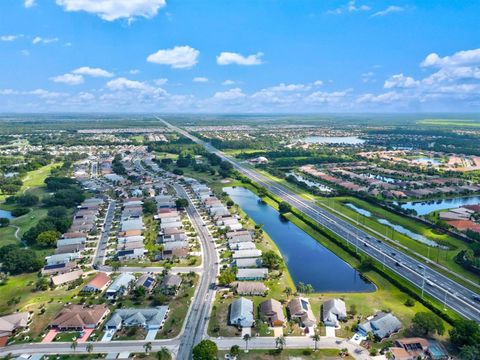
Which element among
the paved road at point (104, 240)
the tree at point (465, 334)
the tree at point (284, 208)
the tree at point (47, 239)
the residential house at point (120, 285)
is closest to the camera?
the tree at point (465, 334)

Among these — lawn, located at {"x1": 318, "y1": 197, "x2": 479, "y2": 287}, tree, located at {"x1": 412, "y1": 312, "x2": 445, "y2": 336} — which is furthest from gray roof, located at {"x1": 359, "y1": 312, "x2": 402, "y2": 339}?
lawn, located at {"x1": 318, "y1": 197, "x2": 479, "y2": 287}

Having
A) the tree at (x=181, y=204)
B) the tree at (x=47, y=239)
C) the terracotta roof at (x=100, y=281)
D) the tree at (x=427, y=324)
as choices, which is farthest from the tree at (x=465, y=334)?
the tree at (x=47, y=239)

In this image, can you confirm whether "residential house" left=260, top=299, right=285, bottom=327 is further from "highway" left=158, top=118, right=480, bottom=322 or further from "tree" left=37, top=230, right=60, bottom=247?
"tree" left=37, top=230, right=60, bottom=247

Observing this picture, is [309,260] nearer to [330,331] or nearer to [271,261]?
[271,261]

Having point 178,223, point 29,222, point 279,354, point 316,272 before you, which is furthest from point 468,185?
point 29,222

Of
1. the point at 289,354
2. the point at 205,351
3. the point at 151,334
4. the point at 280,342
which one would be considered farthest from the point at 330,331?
the point at 151,334

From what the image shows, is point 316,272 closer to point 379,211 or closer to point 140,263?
point 140,263

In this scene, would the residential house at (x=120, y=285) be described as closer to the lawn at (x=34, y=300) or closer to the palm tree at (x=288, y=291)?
the lawn at (x=34, y=300)
